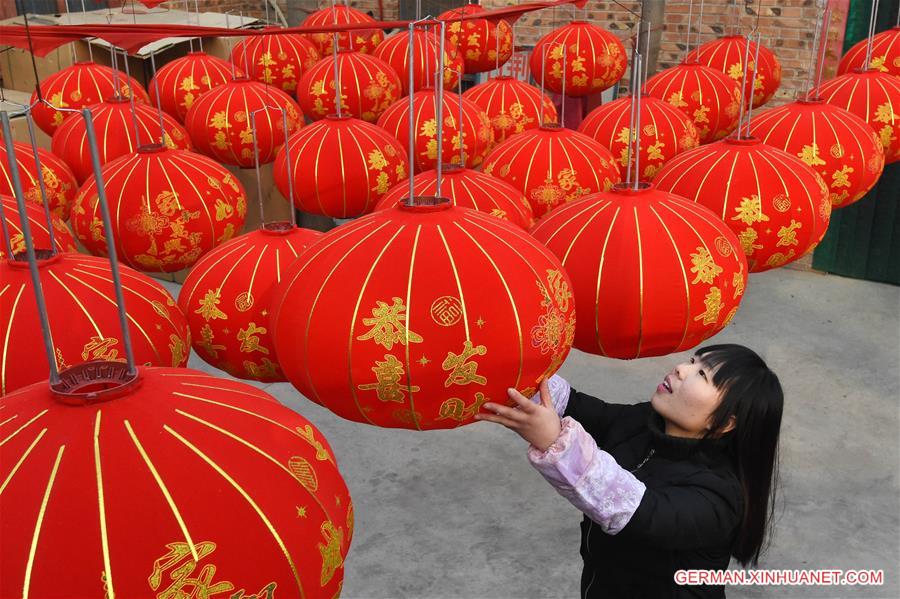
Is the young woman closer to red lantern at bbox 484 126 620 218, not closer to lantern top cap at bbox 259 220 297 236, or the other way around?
lantern top cap at bbox 259 220 297 236

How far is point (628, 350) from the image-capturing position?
186 centimetres

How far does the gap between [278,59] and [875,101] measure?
2.86 metres

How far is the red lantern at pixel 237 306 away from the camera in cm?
203

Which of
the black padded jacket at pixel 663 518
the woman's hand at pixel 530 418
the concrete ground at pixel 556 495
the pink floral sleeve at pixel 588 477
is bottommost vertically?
the concrete ground at pixel 556 495

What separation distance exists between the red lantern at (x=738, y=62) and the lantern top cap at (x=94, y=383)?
364 centimetres

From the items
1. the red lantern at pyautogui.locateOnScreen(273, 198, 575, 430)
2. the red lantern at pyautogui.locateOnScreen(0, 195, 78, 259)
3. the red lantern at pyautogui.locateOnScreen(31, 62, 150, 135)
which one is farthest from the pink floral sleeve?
the red lantern at pyautogui.locateOnScreen(31, 62, 150, 135)

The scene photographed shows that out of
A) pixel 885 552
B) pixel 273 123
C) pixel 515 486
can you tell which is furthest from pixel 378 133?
Answer: pixel 885 552

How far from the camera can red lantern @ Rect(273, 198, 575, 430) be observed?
129cm

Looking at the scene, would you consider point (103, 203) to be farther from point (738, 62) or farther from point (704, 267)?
point (738, 62)

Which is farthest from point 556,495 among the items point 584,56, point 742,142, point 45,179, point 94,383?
point 94,383

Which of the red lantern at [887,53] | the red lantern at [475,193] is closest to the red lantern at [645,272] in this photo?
the red lantern at [475,193]

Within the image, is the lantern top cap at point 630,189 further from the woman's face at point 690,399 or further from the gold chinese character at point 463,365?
the gold chinese character at point 463,365

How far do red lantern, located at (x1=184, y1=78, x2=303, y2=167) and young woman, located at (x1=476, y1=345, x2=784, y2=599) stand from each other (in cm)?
213

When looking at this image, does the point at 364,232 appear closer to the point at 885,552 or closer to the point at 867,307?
the point at 885,552
